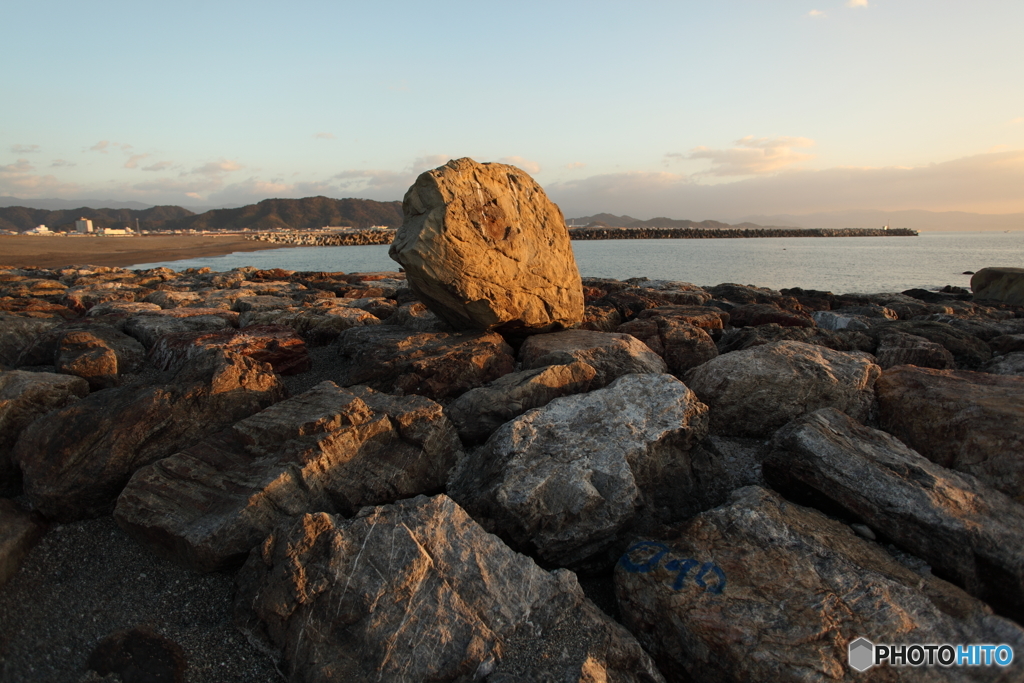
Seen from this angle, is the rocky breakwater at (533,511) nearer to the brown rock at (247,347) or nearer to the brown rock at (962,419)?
the brown rock at (962,419)

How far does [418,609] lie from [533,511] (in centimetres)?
106

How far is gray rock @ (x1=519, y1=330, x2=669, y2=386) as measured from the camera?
6.21 m

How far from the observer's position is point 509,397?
5.26 metres

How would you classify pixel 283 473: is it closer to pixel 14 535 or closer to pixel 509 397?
pixel 14 535

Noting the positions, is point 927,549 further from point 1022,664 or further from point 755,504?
point 755,504

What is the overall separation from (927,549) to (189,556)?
4901mm

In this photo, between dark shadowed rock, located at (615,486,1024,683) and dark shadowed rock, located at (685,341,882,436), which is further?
dark shadowed rock, located at (685,341,882,436)

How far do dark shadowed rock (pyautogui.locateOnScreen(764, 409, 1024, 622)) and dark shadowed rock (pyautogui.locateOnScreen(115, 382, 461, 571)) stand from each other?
2.85 m

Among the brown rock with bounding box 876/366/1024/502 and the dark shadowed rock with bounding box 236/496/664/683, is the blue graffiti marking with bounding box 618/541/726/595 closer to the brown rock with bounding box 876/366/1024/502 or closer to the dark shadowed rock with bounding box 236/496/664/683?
the dark shadowed rock with bounding box 236/496/664/683

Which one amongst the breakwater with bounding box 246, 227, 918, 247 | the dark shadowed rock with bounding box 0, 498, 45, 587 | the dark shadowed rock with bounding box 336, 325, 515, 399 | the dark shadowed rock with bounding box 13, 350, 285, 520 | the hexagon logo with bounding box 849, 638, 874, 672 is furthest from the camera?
the breakwater with bounding box 246, 227, 918, 247

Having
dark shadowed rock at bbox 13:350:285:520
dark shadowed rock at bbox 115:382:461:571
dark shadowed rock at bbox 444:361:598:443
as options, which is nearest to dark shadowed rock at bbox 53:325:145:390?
dark shadowed rock at bbox 13:350:285:520

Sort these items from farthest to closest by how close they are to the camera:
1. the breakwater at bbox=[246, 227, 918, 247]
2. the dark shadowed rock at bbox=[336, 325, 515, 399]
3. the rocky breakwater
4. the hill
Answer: the hill → the breakwater at bbox=[246, 227, 918, 247] → the dark shadowed rock at bbox=[336, 325, 515, 399] → the rocky breakwater

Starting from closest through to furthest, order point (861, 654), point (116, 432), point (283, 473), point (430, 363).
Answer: point (861, 654) < point (283, 473) < point (116, 432) < point (430, 363)

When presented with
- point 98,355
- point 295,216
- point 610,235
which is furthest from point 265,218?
point 98,355
